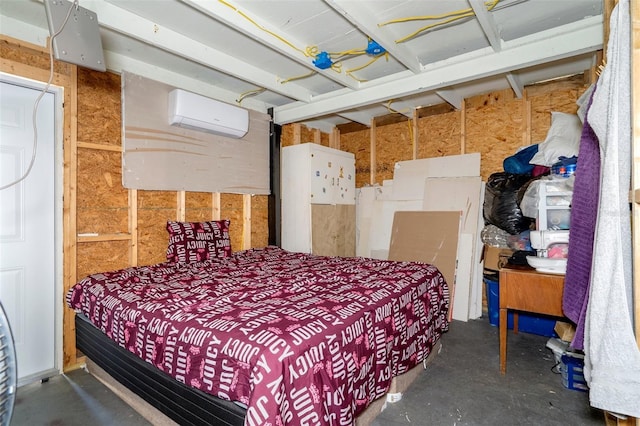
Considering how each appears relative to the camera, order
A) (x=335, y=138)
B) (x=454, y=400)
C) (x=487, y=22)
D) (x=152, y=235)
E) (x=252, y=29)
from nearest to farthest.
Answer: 1. (x=454, y=400)
2. (x=487, y=22)
3. (x=252, y=29)
4. (x=152, y=235)
5. (x=335, y=138)

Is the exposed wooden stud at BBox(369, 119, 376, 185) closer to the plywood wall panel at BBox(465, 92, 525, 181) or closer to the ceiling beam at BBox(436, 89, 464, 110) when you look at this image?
the ceiling beam at BBox(436, 89, 464, 110)

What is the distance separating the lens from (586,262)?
1.37 meters

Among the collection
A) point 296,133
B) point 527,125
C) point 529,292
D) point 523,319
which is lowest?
point 523,319

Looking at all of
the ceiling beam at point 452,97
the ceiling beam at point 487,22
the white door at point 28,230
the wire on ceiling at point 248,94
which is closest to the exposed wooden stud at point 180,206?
the white door at point 28,230

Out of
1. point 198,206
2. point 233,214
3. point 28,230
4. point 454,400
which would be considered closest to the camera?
point 454,400

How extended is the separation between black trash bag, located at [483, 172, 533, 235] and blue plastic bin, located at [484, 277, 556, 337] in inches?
23.3

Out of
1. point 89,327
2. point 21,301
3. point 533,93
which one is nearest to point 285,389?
point 89,327

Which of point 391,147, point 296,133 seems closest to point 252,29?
point 296,133

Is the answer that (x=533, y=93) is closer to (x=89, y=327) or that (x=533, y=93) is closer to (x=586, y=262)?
(x=586, y=262)

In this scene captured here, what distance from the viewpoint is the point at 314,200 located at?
13.1ft

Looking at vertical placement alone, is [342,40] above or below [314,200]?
above

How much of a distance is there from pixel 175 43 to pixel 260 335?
2.25m

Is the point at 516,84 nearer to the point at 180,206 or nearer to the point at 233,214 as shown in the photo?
the point at 233,214

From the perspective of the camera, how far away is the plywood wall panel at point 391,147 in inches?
174
